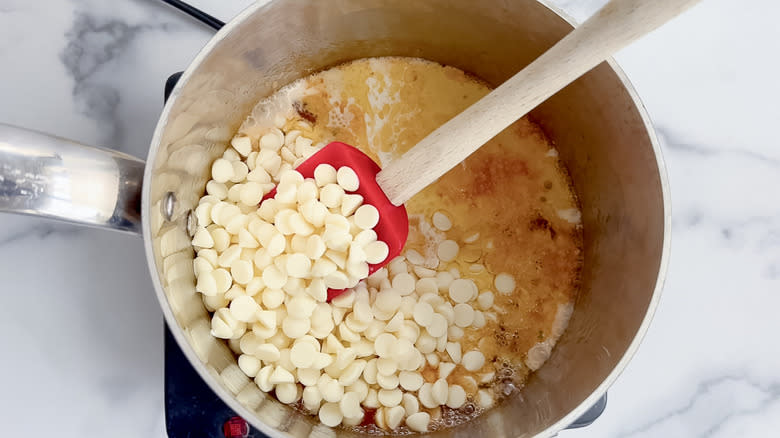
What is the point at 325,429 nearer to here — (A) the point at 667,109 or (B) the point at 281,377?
(B) the point at 281,377

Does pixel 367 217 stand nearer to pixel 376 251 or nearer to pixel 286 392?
pixel 376 251

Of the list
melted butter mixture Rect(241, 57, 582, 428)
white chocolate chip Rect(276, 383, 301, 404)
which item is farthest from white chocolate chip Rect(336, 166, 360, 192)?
white chocolate chip Rect(276, 383, 301, 404)

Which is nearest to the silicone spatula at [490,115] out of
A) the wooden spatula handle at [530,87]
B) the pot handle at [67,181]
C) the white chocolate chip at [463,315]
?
the wooden spatula handle at [530,87]

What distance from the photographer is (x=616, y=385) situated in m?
0.85

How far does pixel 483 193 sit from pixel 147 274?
16.8 inches

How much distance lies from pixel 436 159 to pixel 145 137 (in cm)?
41

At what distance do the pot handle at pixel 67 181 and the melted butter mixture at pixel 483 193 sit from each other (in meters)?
0.26

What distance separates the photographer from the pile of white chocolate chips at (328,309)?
2.28ft

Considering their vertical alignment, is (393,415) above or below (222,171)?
below

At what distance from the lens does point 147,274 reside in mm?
831

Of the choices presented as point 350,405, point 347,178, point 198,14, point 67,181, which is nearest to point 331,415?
point 350,405

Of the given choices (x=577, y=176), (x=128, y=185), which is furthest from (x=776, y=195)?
(x=128, y=185)

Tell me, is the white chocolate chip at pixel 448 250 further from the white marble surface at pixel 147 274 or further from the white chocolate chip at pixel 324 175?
the white marble surface at pixel 147 274

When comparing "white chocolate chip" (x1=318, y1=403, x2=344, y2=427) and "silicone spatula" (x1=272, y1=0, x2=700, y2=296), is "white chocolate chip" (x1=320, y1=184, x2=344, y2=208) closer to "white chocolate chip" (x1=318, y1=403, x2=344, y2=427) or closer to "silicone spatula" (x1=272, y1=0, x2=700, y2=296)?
"silicone spatula" (x1=272, y1=0, x2=700, y2=296)
